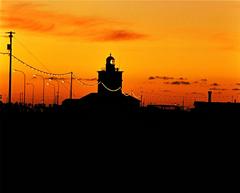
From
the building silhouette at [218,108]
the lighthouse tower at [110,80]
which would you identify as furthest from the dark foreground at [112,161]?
the lighthouse tower at [110,80]

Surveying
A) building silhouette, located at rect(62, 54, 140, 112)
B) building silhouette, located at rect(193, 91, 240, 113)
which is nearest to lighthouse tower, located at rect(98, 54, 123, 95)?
building silhouette, located at rect(62, 54, 140, 112)

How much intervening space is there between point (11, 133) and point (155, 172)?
1494 cm

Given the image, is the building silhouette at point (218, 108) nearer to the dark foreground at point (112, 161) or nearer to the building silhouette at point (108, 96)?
the building silhouette at point (108, 96)

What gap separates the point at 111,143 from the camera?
→ 32594 millimetres

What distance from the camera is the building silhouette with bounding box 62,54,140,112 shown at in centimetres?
9350

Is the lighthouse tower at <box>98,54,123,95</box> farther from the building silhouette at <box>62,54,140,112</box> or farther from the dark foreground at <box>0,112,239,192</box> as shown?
the dark foreground at <box>0,112,239,192</box>

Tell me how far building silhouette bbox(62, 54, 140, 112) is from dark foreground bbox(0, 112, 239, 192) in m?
53.4

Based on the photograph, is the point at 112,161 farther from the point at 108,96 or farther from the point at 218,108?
the point at 108,96

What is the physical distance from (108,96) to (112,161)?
7281 centimetres

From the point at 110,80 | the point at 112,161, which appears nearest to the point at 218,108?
the point at 110,80

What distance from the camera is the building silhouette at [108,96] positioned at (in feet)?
307

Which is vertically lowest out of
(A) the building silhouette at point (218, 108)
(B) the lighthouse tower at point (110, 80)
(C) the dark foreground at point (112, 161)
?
(C) the dark foreground at point (112, 161)

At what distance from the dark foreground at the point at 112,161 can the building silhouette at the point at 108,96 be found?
5343 centimetres

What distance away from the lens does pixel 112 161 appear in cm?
2464
